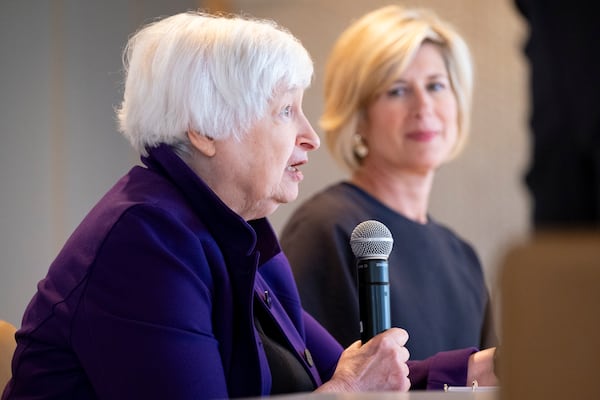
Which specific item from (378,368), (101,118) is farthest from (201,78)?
(101,118)

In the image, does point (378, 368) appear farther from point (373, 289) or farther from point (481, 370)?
point (481, 370)

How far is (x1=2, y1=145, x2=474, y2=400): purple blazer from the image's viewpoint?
1.69 meters

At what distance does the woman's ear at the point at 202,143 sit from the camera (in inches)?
80.0

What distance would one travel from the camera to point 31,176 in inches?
166

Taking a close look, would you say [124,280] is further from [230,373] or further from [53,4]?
A: [53,4]

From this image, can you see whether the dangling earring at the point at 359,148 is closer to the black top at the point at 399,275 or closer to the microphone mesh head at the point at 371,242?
the black top at the point at 399,275

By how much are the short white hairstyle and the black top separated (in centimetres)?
87

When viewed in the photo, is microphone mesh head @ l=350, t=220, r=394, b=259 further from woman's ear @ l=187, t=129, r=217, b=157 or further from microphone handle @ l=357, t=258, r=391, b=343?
woman's ear @ l=187, t=129, r=217, b=157

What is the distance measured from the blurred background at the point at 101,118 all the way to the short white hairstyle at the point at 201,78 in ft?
4.72

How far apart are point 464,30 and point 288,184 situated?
349 centimetres

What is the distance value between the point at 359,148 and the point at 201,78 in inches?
55.2

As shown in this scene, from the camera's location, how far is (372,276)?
1.84 metres

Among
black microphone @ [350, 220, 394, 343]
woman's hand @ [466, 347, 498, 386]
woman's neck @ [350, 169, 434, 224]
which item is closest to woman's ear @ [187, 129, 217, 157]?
black microphone @ [350, 220, 394, 343]

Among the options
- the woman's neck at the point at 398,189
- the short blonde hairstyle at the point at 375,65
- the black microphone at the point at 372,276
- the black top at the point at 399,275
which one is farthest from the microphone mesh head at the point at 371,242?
the short blonde hairstyle at the point at 375,65
